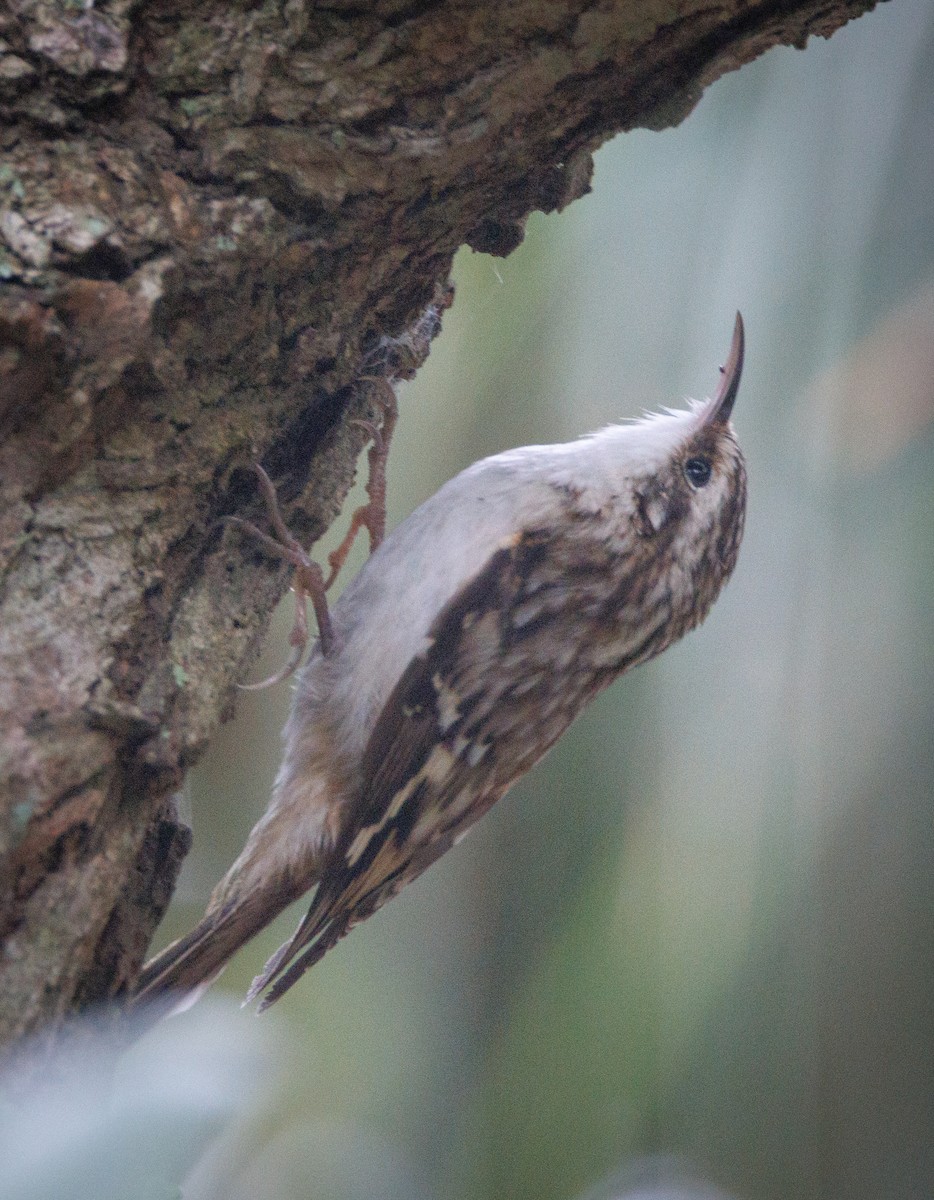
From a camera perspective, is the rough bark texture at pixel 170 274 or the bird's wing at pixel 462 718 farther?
the bird's wing at pixel 462 718

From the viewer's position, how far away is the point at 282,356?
2.99 feet

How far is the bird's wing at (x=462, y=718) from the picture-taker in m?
1.17

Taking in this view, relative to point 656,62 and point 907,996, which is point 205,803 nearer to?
point 907,996

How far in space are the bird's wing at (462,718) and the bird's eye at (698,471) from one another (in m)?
0.15

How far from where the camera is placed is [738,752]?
136 centimetres

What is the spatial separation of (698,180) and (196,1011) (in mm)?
1171

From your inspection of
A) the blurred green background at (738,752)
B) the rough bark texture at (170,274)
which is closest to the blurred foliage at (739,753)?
the blurred green background at (738,752)

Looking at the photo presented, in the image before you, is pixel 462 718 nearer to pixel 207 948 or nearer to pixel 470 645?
pixel 470 645

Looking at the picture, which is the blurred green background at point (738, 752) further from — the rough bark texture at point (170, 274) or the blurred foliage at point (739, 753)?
the rough bark texture at point (170, 274)

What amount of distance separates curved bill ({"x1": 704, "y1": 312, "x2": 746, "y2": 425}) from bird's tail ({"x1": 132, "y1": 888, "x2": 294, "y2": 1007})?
781 millimetres

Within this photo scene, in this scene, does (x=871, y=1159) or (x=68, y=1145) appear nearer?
(x=68, y=1145)

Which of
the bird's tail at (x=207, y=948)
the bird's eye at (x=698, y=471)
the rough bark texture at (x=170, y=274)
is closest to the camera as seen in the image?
the rough bark texture at (x=170, y=274)

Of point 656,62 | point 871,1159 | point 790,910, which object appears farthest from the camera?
point 790,910

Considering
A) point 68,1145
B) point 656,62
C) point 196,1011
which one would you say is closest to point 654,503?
point 656,62
